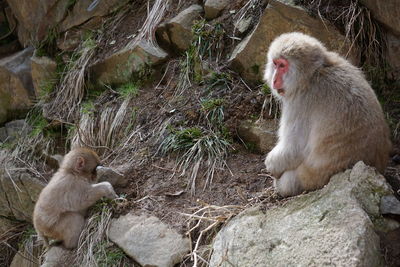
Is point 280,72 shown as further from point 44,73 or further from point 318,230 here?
point 44,73

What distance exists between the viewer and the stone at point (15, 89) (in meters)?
7.93

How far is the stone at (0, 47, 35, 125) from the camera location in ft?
26.0

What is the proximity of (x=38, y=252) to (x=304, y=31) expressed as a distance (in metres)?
3.96

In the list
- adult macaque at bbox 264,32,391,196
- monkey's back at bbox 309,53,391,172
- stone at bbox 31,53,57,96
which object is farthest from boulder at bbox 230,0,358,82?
stone at bbox 31,53,57,96

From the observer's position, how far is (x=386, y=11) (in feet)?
17.6

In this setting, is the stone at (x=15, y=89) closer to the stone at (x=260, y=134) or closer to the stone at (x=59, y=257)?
the stone at (x=59, y=257)

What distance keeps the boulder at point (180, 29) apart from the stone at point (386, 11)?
6.69 feet

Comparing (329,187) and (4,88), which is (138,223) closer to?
(329,187)

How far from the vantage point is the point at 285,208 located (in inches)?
160

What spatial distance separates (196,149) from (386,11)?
2229mm

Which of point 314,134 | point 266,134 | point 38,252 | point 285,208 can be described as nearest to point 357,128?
point 314,134

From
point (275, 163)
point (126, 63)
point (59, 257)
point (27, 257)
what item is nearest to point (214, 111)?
point (126, 63)

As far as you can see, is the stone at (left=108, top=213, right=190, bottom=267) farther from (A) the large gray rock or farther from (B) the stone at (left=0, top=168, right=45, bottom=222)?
(A) the large gray rock

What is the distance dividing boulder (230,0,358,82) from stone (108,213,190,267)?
6.48ft
